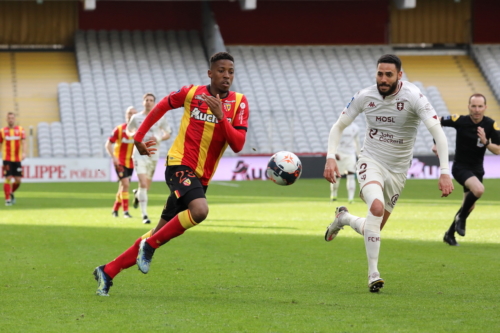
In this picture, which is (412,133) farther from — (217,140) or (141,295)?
(141,295)

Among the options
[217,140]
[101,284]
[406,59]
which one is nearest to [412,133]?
[217,140]

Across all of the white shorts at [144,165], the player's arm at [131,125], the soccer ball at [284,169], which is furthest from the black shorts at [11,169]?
the soccer ball at [284,169]

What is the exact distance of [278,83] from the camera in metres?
36.3

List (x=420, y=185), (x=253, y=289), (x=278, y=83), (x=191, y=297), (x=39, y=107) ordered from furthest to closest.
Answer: (x=278, y=83)
(x=39, y=107)
(x=420, y=185)
(x=253, y=289)
(x=191, y=297)

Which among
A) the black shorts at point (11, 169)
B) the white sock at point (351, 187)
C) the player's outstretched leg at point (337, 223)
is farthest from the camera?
the black shorts at point (11, 169)

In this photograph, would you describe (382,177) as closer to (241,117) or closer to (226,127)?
(241,117)

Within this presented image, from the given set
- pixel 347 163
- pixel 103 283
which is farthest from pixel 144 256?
pixel 347 163

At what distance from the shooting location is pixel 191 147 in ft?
23.3

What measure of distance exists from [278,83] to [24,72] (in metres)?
11.3

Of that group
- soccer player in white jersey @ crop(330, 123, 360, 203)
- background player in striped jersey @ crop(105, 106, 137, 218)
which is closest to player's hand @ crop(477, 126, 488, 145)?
background player in striped jersey @ crop(105, 106, 137, 218)

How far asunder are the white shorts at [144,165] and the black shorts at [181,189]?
304 inches

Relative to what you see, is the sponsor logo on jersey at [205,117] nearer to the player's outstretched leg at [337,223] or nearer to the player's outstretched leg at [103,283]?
the player's outstretched leg at [103,283]

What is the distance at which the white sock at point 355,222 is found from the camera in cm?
772

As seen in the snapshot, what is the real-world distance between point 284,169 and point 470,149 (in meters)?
4.57
